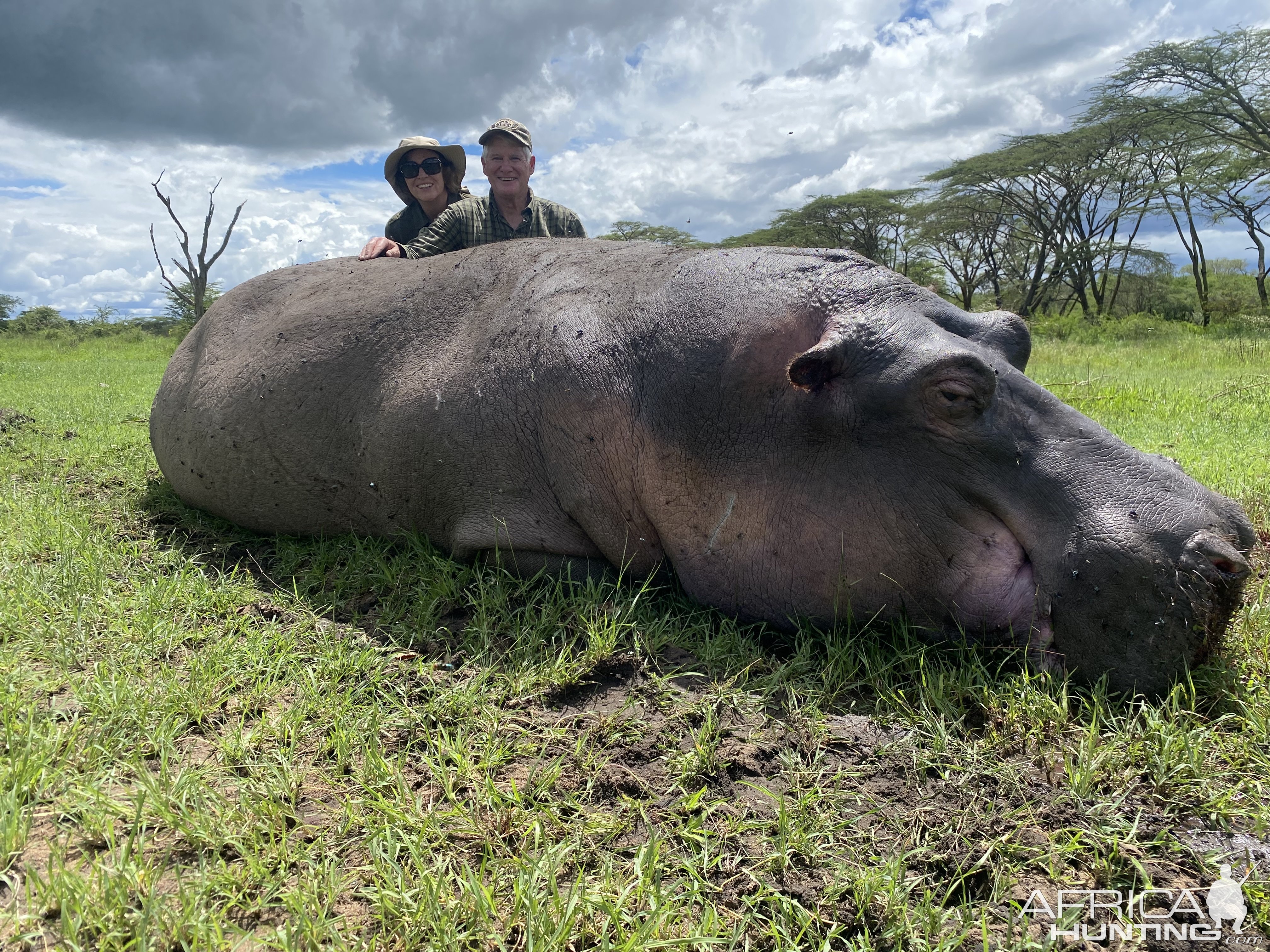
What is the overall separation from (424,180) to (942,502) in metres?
5.25

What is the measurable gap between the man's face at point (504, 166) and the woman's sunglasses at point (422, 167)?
556 mm

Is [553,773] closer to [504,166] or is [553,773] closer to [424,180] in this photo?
[504,166]

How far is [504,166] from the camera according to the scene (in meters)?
5.77

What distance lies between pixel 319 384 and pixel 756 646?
2365 mm

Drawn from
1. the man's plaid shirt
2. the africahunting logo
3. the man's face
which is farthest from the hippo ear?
the man's face

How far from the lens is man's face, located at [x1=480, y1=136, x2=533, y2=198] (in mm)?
5770

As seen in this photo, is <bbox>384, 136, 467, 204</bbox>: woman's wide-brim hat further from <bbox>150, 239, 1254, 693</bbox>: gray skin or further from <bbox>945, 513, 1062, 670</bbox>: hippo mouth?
<bbox>945, 513, 1062, 670</bbox>: hippo mouth

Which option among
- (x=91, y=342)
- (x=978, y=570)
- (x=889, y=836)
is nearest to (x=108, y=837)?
(x=889, y=836)

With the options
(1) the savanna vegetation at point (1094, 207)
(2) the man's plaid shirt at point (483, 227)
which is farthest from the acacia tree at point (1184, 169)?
(2) the man's plaid shirt at point (483, 227)

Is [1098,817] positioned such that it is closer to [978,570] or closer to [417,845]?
Answer: [978,570]

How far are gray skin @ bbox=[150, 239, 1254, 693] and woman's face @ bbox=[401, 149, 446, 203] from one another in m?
2.63

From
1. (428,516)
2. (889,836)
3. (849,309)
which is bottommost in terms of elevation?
(889,836)

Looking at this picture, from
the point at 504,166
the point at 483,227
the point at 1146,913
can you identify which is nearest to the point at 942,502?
the point at 1146,913

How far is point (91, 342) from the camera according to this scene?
23672mm
